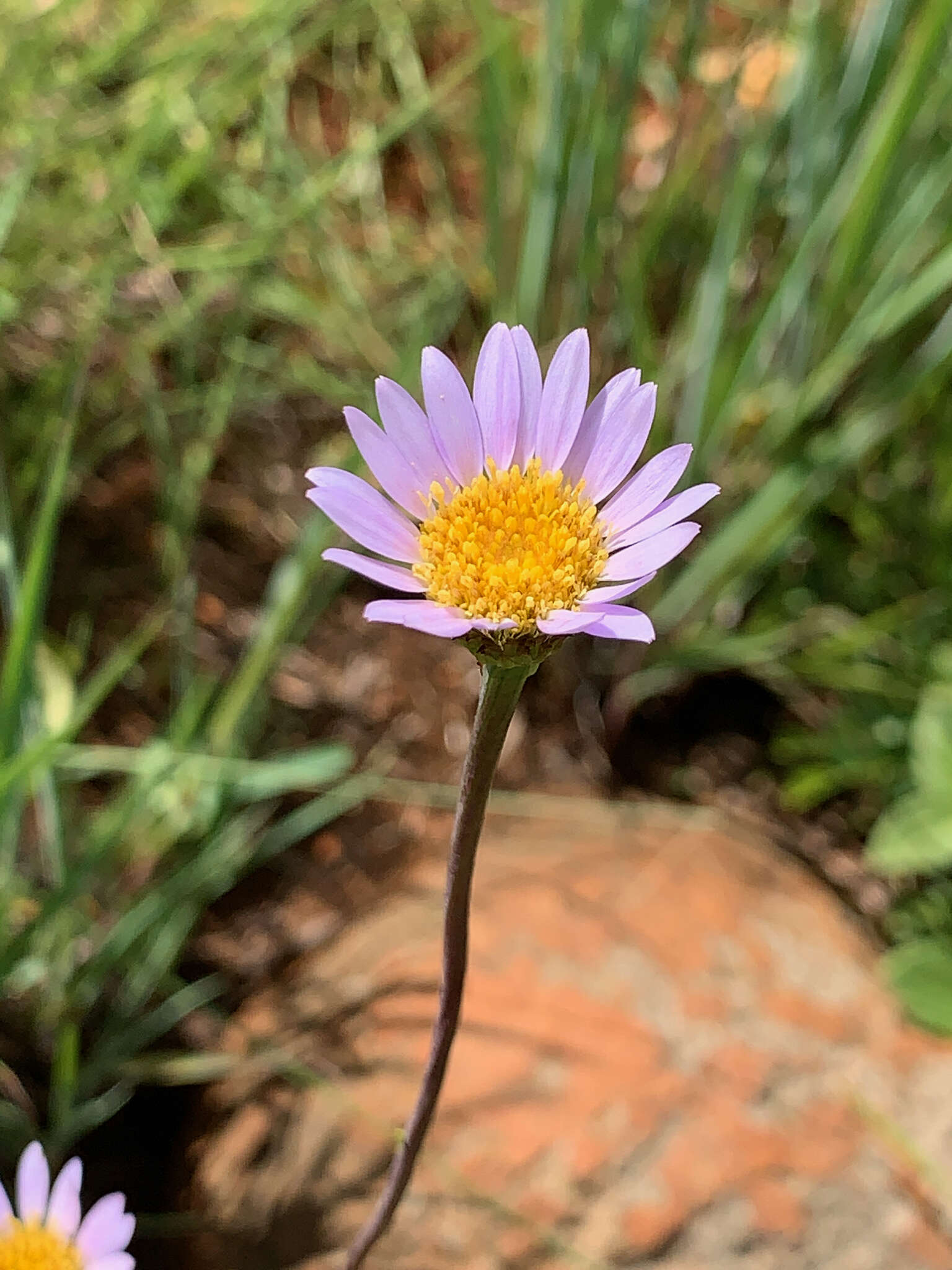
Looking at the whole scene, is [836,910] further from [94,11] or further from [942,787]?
[94,11]

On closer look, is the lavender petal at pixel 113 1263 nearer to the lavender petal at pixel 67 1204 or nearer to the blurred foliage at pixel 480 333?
the lavender petal at pixel 67 1204

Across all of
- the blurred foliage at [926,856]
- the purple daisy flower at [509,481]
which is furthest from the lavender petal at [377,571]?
the blurred foliage at [926,856]

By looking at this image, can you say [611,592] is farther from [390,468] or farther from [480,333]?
[480,333]

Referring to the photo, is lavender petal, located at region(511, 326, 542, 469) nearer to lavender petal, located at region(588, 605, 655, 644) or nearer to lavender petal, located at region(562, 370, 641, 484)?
lavender petal, located at region(562, 370, 641, 484)

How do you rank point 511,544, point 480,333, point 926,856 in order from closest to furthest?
point 511,544
point 926,856
point 480,333

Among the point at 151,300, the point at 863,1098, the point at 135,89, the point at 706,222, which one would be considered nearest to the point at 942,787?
the point at 863,1098

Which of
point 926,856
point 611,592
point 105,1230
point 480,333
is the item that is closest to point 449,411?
point 611,592

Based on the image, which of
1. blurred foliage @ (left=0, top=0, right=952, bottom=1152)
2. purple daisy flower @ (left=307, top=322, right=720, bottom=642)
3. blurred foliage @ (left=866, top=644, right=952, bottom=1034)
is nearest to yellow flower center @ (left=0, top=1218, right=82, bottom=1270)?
blurred foliage @ (left=0, top=0, right=952, bottom=1152)
